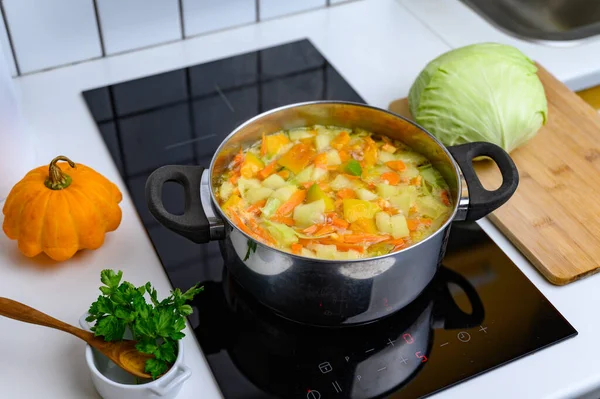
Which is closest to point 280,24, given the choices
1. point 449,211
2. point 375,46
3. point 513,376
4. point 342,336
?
point 375,46

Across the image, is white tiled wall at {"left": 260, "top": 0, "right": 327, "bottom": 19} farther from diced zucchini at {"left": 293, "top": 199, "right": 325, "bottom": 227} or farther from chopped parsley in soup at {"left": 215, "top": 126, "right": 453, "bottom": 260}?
diced zucchini at {"left": 293, "top": 199, "right": 325, "bottom": 227}

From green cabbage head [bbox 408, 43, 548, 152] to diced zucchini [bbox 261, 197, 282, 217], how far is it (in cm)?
35

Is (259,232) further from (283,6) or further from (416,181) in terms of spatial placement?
(283,6)

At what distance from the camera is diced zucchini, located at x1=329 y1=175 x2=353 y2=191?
107cm

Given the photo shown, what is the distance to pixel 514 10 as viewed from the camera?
1.75 metres

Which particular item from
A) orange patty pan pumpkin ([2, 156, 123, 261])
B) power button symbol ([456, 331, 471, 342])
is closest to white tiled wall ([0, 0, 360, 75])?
orange patty pan pumpkin ([2, 156, 123, 261])

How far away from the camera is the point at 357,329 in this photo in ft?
3.28

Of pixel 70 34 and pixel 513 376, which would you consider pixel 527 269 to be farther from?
pixel 70 34

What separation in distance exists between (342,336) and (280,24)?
2.71 feet

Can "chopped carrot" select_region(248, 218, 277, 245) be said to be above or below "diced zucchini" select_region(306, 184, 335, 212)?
below

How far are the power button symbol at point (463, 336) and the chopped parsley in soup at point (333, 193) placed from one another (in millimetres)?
143

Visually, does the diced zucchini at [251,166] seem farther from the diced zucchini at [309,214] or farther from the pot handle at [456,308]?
the pot handle at [456,308]

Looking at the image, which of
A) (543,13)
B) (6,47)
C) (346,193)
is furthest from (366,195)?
(543,13)

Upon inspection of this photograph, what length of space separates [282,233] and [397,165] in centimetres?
24
